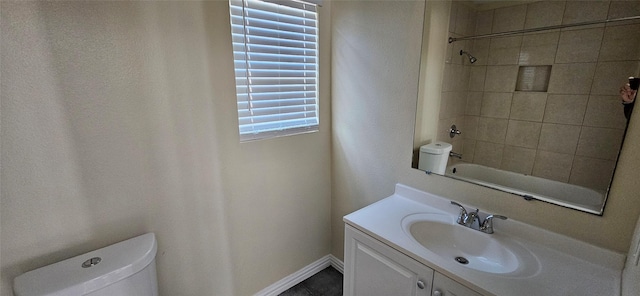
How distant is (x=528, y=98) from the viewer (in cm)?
114

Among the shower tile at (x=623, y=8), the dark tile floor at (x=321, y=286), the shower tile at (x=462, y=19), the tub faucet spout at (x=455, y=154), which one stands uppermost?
the shower tile at (x=462, y=19)

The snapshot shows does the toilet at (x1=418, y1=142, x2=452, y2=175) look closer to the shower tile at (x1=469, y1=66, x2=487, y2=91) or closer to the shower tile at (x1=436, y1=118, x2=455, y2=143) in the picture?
the shower tile at (x1=436, y1=118, x2=455, y2=143)

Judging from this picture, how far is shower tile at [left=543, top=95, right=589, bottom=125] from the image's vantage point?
1.02 meters

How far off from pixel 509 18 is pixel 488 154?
0.61m

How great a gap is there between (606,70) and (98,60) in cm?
192

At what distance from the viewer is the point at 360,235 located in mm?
1256

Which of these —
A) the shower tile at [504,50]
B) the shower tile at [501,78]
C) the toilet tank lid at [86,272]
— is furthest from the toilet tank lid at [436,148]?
the toilet tank lid at [86,272]

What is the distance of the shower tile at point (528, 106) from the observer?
1.11 m

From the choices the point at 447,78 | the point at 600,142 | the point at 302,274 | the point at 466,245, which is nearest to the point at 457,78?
the point at 447,78

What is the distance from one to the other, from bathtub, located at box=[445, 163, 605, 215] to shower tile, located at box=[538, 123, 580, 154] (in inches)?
5.4

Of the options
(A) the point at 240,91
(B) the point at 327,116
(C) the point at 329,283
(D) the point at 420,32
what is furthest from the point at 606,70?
(C) the point at 329,283

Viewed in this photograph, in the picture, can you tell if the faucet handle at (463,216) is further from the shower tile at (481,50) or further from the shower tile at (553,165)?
the shower tile at (481,50)

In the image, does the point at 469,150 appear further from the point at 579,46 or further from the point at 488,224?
the point at 579,46

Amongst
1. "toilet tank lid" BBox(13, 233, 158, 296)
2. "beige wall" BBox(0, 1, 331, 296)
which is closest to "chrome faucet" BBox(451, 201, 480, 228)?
"beige wall" BBox(0, 1, 331, 296)
